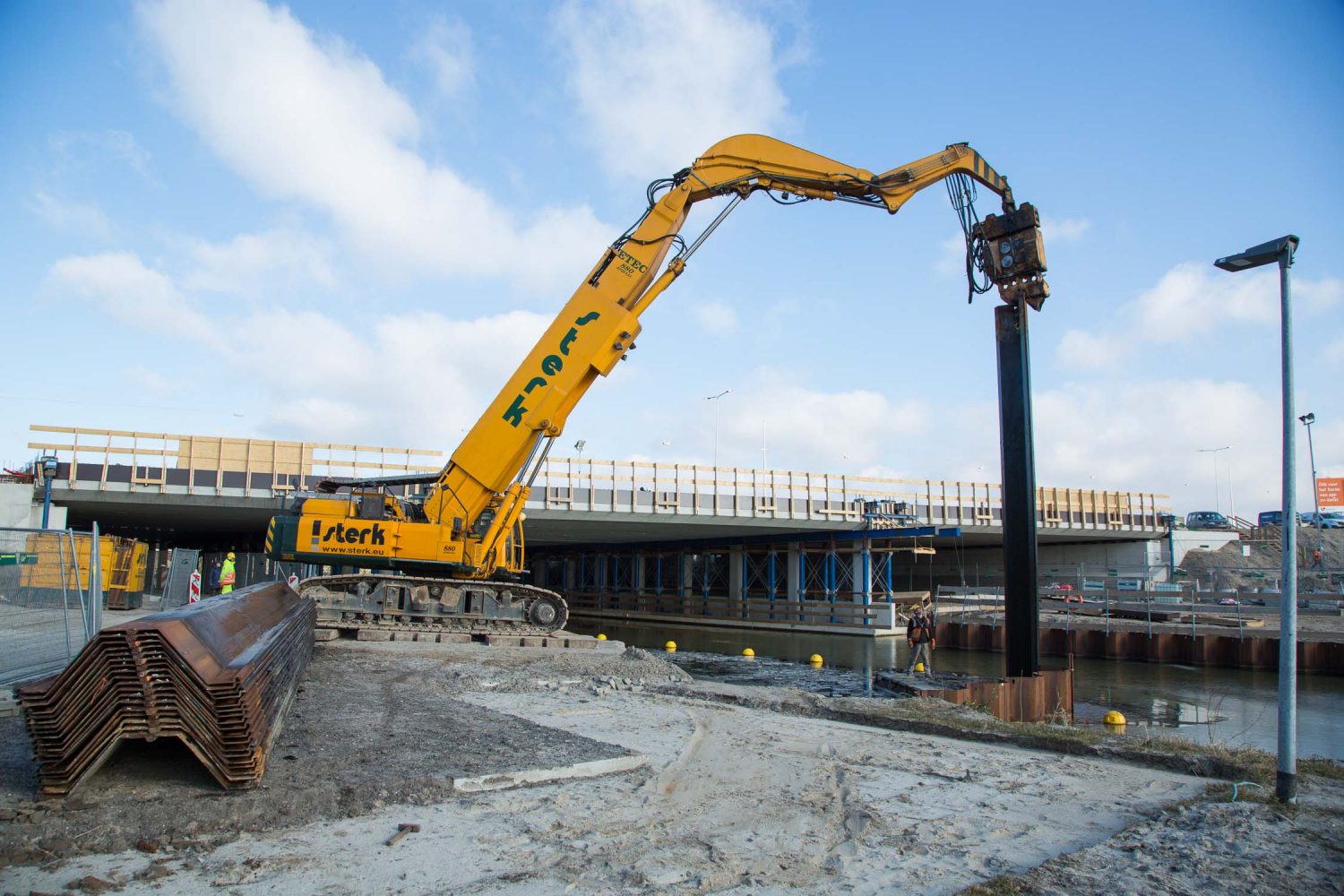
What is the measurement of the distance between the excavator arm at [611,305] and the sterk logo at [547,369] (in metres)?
0.02

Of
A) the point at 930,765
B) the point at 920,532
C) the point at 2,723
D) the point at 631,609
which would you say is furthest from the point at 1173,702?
the point at 631,609

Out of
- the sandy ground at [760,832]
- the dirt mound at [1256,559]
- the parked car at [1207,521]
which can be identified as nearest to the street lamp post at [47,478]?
the sandy ground at [760,832]

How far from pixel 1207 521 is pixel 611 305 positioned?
65.5 meters

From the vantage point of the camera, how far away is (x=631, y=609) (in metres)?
40.5

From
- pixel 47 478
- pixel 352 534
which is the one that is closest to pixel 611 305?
A: pixel 352 534

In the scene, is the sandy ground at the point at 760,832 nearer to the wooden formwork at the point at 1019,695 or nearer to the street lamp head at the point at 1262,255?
the wooden formwork at the point at 1019,695

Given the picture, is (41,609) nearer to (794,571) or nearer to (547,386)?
(547,386)

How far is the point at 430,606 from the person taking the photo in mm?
16453

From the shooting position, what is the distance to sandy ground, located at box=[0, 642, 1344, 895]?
4.55 m

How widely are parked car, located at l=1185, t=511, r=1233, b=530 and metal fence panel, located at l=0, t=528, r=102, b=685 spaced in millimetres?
68654

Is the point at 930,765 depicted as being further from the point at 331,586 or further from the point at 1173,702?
the point at 331,586

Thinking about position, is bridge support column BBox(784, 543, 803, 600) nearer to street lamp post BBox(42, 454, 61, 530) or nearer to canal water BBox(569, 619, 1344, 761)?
canal water BBox(569, 619, 1344, 761)

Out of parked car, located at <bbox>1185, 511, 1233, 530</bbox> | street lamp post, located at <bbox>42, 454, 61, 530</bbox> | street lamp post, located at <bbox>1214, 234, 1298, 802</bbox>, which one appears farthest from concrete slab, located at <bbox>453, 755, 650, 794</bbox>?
parked car, located at <bbox>1185, 511, 1233, 530</bbox>

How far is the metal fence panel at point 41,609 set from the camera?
9.19 meters
